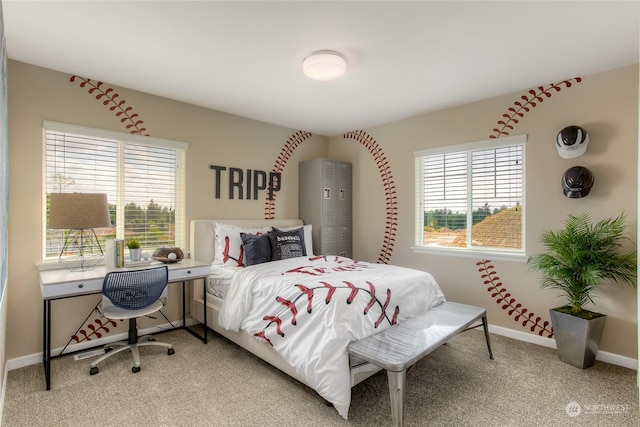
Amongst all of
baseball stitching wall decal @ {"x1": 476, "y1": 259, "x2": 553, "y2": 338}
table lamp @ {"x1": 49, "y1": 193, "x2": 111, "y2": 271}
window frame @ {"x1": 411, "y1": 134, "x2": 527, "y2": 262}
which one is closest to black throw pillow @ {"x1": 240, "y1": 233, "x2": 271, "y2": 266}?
table lamp @ {"x1": 49, "y1": 193, "x2": 111, "y2": 271}

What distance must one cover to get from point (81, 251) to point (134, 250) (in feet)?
1.53

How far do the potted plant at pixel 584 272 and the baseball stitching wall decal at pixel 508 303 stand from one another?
1.23 feet

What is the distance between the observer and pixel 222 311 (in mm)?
3096

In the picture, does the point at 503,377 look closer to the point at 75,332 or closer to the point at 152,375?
the point at 152,375

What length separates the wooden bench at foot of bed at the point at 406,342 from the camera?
73.0 inches

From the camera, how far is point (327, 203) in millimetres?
4598

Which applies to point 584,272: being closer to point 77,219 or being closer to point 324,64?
point 324,64

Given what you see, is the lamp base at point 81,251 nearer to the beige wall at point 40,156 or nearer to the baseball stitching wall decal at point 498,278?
the beige wall at point 40,156

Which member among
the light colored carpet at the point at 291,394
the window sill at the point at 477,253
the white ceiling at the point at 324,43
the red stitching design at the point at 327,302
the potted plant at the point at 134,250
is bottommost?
the light colored carpet at the point at 291,394

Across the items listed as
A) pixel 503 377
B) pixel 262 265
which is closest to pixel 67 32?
pixel 262 265

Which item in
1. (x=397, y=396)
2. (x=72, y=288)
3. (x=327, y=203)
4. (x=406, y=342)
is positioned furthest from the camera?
(x=327, y=203)

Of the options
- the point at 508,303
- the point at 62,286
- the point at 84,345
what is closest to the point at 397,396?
the point at 508,303

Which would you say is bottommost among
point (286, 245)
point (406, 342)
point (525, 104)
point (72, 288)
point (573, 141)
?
point (406, 342)

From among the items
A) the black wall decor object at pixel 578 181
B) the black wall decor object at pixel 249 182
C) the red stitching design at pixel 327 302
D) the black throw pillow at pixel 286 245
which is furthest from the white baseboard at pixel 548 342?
the black wall decor object at pixel 249 182
